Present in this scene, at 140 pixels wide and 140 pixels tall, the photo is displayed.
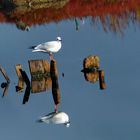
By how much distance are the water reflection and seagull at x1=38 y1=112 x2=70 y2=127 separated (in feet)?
27.7

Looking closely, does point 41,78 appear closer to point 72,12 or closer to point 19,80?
point 19,80

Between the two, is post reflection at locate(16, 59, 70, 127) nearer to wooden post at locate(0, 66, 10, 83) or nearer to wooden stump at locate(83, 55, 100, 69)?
wooden post at locate(0, 66, 10, 83)

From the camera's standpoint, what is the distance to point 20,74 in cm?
1573

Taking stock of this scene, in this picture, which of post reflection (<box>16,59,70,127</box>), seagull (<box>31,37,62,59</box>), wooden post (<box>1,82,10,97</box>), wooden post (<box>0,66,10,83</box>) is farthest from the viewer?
seagull (<box>31,37,62,59</box>)

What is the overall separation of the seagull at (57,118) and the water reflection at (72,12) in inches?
333

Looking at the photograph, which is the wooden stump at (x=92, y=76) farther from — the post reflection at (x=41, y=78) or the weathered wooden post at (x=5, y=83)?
the weathered wooden post at (x=5, y=83)

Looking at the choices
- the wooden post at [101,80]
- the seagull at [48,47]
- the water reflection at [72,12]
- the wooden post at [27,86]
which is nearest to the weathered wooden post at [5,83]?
the wooden post at [27,86]

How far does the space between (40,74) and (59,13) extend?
6.81m

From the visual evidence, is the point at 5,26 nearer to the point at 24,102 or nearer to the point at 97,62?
the point at 97,62

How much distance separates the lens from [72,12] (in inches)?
893

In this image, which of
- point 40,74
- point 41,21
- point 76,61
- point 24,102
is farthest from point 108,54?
point 41,21

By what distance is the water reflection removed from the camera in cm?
2184

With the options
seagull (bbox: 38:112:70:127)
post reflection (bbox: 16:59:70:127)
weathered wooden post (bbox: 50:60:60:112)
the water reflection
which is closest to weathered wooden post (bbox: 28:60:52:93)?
post reflection (bbox: 16:59:70:127)

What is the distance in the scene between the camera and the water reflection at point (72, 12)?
2184cm
